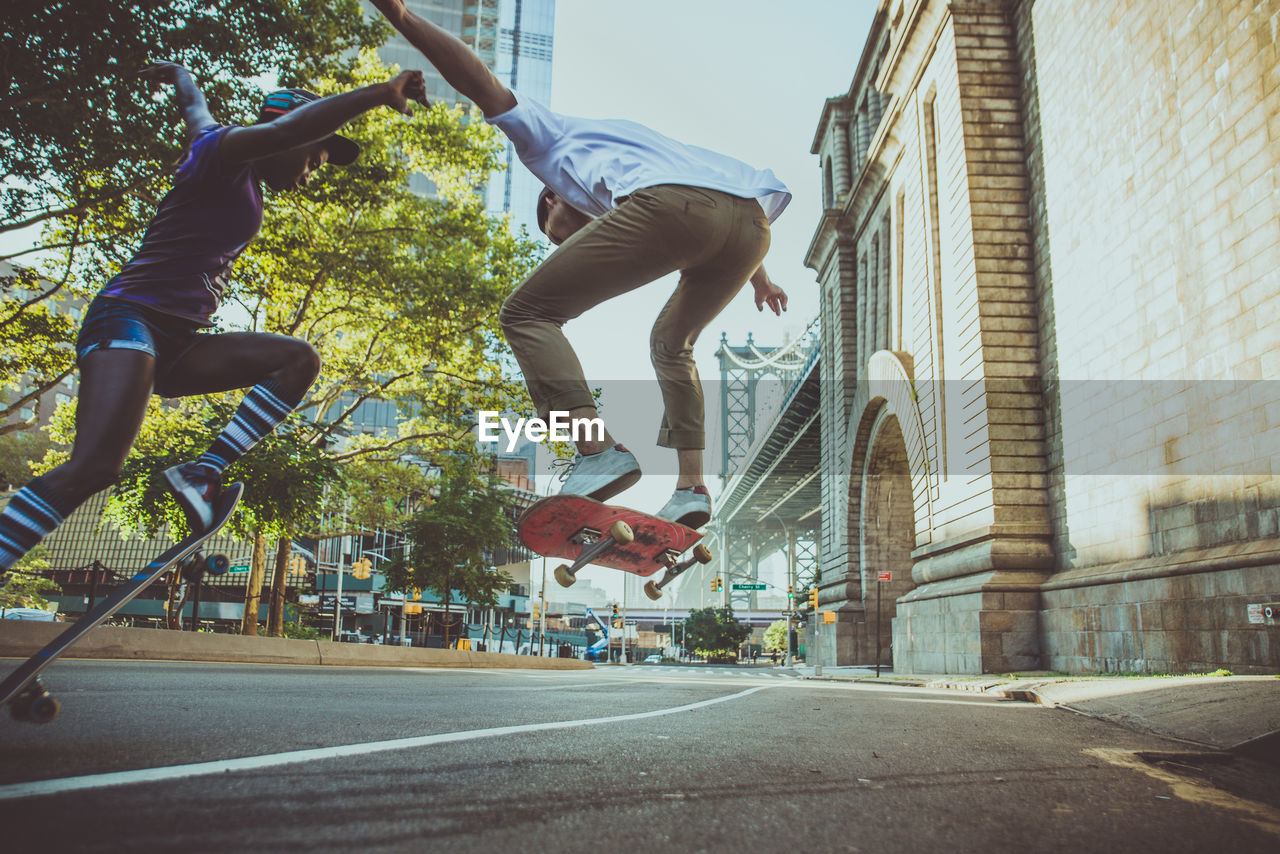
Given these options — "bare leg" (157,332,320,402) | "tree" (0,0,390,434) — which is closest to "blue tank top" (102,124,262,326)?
"bare leg" (157,332,320,402)

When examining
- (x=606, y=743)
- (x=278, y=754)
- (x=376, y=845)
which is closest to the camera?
(x=376, y=845)

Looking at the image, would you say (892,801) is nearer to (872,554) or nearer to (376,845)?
(376,845)

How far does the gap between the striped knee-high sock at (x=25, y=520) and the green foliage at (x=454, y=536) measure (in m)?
20.7

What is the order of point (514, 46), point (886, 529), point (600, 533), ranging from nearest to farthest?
point (600, 533), point (886, 529), point (514, 46)

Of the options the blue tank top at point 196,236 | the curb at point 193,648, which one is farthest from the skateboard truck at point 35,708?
the curb at point 193,648

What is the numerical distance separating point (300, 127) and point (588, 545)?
6.34 ft

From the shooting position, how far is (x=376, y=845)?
3.76 feet

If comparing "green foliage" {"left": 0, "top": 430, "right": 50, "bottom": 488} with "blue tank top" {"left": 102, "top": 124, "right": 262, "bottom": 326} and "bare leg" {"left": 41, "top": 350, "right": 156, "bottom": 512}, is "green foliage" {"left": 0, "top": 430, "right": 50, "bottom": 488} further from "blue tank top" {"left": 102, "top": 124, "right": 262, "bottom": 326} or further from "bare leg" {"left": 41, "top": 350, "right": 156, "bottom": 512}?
"bare leg" {"left": 41, "top": 350, "right": 156, "bottom": 512}

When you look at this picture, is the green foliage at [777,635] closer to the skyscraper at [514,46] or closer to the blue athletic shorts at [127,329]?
the skyscraper at [514,46]

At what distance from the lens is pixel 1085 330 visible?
12.9m

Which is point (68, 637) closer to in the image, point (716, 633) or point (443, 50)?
point (443, 50)

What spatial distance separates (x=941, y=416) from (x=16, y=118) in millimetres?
15845

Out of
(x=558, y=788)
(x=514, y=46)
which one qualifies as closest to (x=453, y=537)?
Answer: (x=558, y=788)

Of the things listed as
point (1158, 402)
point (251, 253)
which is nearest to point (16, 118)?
point (251, 253)
